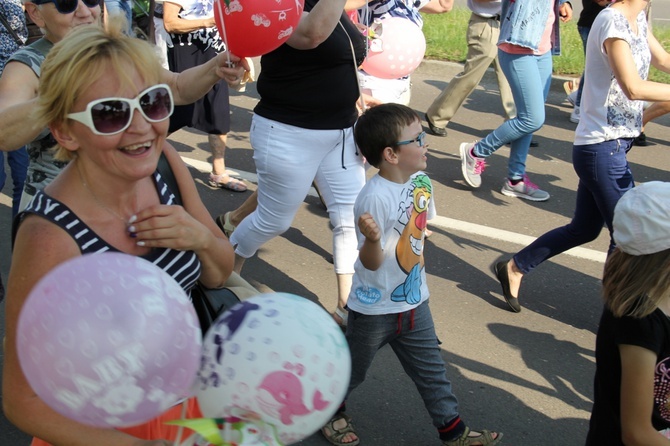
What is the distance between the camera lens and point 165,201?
220cm

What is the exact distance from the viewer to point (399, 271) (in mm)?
3150

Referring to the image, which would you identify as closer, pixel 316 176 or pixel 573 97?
pixel 316 176

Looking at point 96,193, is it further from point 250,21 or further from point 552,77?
point 552,77

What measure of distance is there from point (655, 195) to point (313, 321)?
107cm

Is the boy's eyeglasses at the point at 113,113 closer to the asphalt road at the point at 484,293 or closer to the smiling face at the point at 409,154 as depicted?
the smiling face at the point at 409,154

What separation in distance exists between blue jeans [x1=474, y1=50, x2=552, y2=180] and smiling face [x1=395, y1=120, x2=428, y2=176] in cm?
314

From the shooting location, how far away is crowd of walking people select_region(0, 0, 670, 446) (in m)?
1.91

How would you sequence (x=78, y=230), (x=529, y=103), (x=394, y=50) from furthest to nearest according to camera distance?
1. (x=529, y=103)
2. (x=394, y=50)
3. (x=78, y=230)

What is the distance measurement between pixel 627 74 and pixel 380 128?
4.80 ft

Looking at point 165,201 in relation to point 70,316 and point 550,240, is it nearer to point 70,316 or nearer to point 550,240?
point 70,316

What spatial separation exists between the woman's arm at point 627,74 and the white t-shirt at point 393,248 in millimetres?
1409

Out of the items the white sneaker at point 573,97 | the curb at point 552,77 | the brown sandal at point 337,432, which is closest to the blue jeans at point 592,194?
the brown sandal at point 337,432

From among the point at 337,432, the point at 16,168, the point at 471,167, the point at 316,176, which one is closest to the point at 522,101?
the point at 471,167

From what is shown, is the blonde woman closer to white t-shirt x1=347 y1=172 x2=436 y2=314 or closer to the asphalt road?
white t-shirt x1=347 y1=172 x2=436 y2=314
